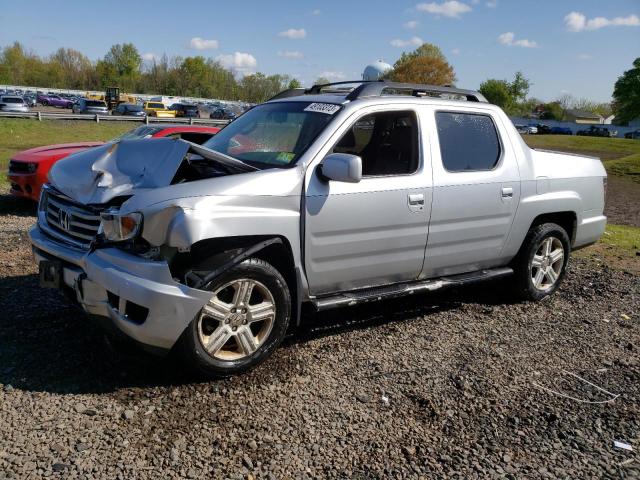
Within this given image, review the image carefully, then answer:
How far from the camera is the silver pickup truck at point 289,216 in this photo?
3389 millimetres

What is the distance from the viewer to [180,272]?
11.4ft

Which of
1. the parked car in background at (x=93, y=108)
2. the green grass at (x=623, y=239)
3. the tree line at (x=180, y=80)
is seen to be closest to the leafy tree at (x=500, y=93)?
the tree line at (x=180, y=80)

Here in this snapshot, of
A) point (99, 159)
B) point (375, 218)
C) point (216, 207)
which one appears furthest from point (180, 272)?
point (375, 218)

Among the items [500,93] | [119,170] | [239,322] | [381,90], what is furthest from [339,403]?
[500,93]

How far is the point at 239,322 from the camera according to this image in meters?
3.69

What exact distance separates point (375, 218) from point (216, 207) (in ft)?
4.19

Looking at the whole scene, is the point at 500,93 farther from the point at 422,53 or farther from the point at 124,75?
the point at 124,75

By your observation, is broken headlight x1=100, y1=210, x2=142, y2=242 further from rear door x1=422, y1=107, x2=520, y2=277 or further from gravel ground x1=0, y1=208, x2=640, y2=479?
rear door x1=422, y1=107, x2=520, y2=277

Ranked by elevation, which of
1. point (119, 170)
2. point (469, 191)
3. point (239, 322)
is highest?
point (119, 170)

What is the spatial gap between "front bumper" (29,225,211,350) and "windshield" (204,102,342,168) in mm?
1216

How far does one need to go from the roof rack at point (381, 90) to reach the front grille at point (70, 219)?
213cm

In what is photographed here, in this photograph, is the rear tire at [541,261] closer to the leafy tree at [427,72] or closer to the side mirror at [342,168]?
the side mirror at [342,168]

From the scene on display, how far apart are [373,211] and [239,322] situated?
1273 mm

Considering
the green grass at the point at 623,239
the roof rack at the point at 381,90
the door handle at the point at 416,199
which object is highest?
the roof rack at the point at 381,90
